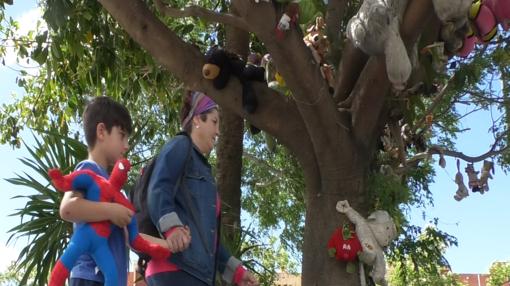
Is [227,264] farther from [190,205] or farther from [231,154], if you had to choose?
[231,154]

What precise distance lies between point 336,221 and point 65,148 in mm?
2084

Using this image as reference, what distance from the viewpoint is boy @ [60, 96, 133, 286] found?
2473 mm

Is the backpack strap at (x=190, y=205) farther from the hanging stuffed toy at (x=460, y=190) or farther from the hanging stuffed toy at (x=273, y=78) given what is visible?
the hanging stuffed toy at (x=460, y=190)

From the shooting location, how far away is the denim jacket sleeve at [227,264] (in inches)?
129

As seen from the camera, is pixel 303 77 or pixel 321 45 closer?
pixel 303 77

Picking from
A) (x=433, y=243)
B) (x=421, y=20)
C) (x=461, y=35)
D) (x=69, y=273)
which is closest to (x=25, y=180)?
(x=69, y=273)

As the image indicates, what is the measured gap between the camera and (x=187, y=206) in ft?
10.1

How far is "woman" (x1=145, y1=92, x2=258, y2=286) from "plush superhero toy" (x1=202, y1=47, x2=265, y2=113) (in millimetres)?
1627

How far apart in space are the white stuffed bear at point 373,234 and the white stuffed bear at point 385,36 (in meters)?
1.06

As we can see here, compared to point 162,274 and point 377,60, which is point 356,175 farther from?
point 162,274

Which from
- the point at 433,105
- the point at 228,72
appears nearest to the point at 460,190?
the point at 433,105

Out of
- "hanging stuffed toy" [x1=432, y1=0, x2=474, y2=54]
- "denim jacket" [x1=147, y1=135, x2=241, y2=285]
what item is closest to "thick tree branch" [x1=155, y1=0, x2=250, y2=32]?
"hanging stuffed toy" [x1=432, y1=0, x2=474, y2=54]

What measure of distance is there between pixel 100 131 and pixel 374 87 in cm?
246

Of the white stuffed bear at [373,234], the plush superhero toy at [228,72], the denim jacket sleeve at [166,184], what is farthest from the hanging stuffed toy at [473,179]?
the denim jacket sleeve at [166,184]
